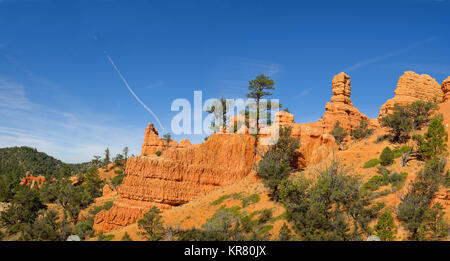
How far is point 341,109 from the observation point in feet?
169

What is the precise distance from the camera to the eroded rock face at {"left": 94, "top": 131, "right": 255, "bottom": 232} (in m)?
34.0

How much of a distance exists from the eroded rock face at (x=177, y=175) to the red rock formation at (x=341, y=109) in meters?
20.8

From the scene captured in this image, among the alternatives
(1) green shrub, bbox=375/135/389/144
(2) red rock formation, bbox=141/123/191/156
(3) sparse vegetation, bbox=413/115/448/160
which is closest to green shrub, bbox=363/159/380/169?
(3) sparse vegetation, bbox=413/115/448/160

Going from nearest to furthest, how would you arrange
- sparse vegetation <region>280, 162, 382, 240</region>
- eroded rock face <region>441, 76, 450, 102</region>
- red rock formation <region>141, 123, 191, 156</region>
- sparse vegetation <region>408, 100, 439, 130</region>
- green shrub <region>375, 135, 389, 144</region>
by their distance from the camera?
1. sparse vegetation <region>280, 162, 382, 240</region>
2. sparse vegetation <region>408, 100, 439, 130</region>
3. green shrub <region>375, 135, 389, 144</region>
4. eroded rock face <region>441, 76, 450, 102</region>
5. red rock formation <region>141, 123, 191, 156</region>

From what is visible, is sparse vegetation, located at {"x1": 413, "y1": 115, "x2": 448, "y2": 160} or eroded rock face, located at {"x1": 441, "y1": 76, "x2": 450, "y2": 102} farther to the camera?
eroded rock face, located at {"x1": 441, "y1": 76, "x2": 450, "y2": 102}

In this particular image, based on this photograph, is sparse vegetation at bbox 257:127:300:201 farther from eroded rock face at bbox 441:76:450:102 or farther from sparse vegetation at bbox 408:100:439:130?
eroded rock face at bbox 441:76:450:102

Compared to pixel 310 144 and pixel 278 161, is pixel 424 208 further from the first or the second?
pixel 310 144

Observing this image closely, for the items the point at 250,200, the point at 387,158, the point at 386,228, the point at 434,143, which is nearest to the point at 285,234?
the point at 386,228

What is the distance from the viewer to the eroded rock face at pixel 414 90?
49994 mm

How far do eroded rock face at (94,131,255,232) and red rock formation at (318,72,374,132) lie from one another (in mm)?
20804


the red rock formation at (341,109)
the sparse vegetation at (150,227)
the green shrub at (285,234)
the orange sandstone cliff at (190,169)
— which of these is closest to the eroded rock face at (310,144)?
the orange sandstone cliff at (190,169)
